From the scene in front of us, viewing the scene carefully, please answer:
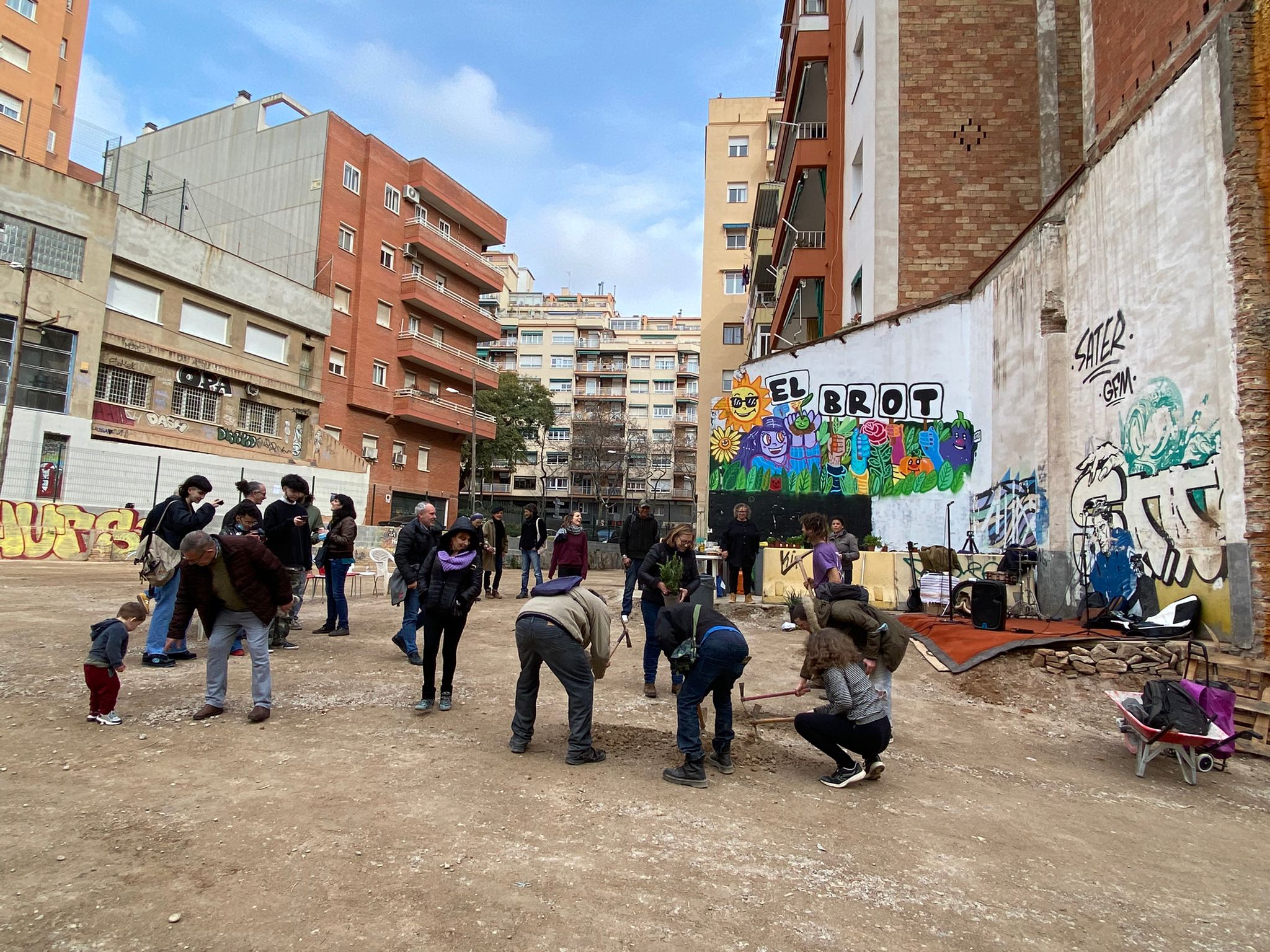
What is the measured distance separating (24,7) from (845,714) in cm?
4427

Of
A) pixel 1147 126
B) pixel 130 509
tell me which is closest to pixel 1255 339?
pixel 1147 126

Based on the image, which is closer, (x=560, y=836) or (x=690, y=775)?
(x=560, y=836)

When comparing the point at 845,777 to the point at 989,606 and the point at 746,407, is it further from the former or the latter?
the point at 746,407

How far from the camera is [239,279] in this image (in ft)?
91.1

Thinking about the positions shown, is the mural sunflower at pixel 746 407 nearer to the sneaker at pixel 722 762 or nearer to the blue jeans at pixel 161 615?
the blue jeans at pixel 161 615

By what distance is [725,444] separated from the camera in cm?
1677

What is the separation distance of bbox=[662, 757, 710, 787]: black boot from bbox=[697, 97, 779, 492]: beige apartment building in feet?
113

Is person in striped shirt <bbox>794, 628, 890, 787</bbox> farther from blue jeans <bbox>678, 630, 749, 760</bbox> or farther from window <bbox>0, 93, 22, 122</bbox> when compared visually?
window <bbox>0, 93, 22, 122</bbox>

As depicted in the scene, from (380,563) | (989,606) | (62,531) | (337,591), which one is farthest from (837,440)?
(62,531)

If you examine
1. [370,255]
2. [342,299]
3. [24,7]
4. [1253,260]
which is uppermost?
[24,7]

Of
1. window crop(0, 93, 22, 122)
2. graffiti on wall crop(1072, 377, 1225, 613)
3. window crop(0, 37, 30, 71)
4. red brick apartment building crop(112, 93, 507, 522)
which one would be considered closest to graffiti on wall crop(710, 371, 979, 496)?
graffiti on wall crop(1072, 377, 1225, 613)

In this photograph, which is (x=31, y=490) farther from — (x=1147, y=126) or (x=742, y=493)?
(x=1147, y=126)

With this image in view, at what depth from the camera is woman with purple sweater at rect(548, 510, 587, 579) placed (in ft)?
26.0

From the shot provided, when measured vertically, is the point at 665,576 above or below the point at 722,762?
above
